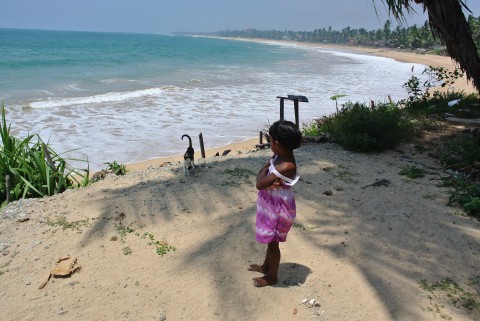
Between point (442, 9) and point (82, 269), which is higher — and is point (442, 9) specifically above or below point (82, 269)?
above

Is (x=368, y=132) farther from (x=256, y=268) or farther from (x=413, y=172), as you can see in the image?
(x=256, y=268)

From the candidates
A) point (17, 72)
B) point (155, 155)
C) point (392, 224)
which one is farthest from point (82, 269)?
point (17, 72)

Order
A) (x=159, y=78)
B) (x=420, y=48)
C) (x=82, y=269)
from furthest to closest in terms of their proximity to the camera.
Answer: (x=420, y=48), (x=159, y=78), (x=82, y=269)

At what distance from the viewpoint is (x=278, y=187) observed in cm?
253

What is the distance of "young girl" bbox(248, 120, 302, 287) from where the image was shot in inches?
96.5

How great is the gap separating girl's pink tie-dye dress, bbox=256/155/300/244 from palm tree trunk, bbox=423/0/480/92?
490cm

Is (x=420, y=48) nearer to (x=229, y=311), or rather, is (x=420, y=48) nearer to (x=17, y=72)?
(x=17, y=72)

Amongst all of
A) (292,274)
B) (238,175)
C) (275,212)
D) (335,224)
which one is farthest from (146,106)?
(275,212)

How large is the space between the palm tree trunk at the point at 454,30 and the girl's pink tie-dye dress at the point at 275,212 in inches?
193

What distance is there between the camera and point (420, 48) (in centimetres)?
7750

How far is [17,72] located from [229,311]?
980 inches

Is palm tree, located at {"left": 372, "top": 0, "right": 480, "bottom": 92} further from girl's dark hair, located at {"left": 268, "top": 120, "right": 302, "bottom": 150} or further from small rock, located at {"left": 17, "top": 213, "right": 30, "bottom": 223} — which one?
small rock, located at {"left": 17, "top": 213, "right": 30, "bottom": 223}

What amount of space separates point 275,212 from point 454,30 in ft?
17.2

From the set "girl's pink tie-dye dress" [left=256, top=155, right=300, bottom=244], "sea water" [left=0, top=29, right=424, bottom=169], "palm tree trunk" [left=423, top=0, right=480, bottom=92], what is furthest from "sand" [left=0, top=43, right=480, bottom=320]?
"sea water" [left=0, top=29, right=424, bottom=169]
